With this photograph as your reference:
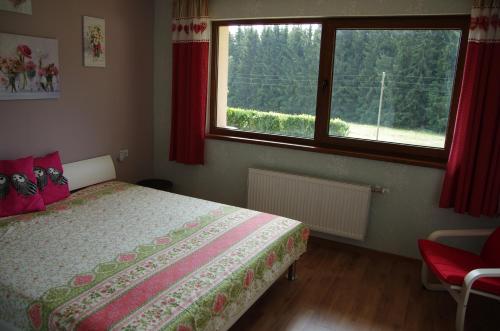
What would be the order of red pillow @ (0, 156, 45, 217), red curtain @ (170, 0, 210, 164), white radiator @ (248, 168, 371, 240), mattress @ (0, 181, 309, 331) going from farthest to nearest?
red curtain @ (170, 0, 210, 164)
white radiator @ (248, 168, 371, 240)
red pillow @ (0, 156, 45, 217)
mattress @ (0, 181, 309, 331)

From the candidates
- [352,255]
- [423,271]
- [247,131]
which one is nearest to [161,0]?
[247,131]

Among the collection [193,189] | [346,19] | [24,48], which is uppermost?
[346,19]

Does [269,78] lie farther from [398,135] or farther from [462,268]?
[462,268]

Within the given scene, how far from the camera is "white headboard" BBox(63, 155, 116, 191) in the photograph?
358 cm

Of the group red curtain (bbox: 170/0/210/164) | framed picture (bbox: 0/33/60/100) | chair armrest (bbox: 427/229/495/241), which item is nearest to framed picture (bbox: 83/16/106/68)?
framed picture (bbox: 0/33/60/100)

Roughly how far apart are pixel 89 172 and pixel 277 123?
1.84 m

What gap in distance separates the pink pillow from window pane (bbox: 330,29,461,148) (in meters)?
2.41

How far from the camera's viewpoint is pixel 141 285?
210cm

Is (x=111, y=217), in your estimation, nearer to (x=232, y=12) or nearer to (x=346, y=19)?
(x=232, y=12)

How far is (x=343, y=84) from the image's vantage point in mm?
3691

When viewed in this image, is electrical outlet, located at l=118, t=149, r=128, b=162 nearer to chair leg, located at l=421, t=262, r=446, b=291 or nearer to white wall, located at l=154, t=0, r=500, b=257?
white wall, located at l=154, t=0, r=500, b=257

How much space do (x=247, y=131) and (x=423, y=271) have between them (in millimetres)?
2095

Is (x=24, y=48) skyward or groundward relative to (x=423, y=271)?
skyward

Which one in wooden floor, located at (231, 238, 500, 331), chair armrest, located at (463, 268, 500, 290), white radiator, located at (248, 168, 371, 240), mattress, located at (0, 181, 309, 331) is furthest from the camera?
white radiator, located at (248, 168, 371, 240)
